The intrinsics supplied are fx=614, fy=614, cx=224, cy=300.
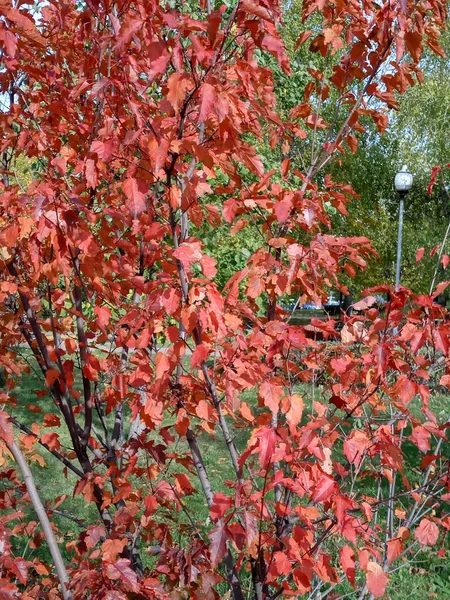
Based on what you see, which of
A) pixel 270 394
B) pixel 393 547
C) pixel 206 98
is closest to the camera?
pixel 206 98

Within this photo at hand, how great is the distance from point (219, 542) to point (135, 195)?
0.96 metres

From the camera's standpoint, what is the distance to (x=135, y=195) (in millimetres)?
1530

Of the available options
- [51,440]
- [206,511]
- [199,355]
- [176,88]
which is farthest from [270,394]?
[206,511]

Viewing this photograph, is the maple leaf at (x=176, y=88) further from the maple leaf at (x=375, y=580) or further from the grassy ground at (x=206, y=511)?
the maple leaf at (x=375, y=580)

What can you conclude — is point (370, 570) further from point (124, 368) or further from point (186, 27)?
point (186, 27)

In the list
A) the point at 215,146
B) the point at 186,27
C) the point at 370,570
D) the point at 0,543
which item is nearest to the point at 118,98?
the point at 215,146

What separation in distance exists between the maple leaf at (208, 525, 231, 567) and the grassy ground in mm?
306

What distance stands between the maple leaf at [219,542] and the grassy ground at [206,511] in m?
0.31

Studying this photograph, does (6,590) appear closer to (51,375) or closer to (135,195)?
(51,375)

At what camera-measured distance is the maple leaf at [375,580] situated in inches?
69.6

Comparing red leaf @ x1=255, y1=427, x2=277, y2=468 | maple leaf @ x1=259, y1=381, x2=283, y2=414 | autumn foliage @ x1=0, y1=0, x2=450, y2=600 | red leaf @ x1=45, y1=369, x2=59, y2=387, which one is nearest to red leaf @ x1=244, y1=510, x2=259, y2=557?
autumn foliage @ x1=0, y1=0, x2=450, y2=600

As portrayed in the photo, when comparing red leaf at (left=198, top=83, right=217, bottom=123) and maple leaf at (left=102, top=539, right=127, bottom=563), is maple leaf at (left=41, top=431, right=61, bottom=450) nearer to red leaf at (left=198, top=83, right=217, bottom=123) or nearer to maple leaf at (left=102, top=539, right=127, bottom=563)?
maple leaf at (left=102, top=539, right=127, bottom=563)

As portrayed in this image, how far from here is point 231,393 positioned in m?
1.78

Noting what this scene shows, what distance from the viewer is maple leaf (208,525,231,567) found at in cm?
165
